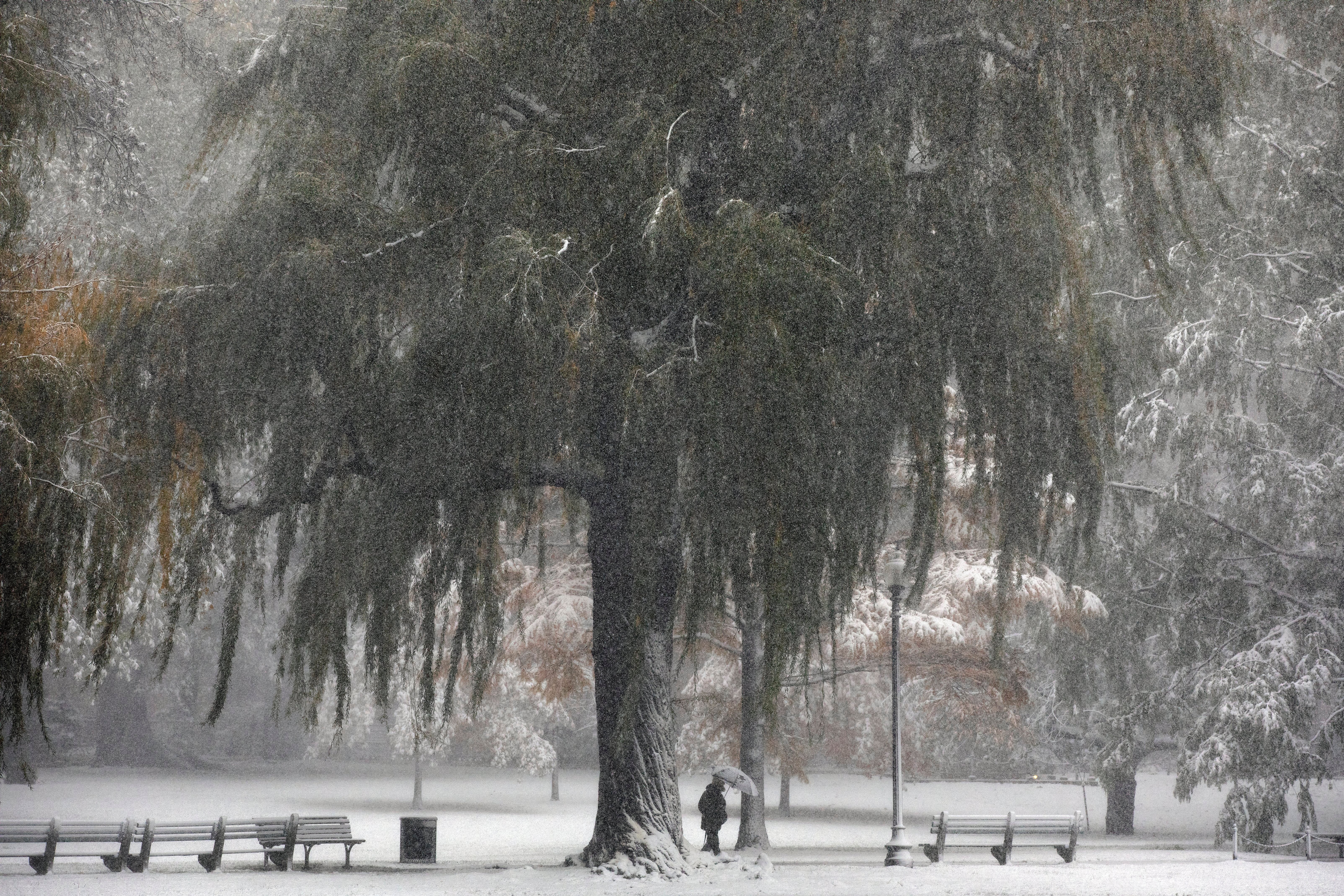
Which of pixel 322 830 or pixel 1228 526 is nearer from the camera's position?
pixel 322 830

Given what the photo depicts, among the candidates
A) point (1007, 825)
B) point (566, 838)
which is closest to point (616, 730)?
point (1007, 825)

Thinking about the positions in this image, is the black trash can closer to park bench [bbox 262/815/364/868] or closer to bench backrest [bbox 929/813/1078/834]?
park bench [bbox 262/815/364/868]

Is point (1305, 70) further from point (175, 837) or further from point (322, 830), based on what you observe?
point (175, 837)

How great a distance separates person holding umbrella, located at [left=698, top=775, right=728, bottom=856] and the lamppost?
6.37 ft

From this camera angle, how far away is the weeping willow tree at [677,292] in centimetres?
898

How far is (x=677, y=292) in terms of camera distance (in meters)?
10.1

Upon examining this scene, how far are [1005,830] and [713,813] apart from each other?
438cm

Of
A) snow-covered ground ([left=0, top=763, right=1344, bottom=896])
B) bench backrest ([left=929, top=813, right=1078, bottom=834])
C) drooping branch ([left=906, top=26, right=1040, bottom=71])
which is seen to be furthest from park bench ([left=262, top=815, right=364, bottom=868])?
drooping branch ([left=906, top=26, right=1040, bottom=71])

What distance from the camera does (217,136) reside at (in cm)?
1256

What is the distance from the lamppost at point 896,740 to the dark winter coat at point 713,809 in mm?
1933

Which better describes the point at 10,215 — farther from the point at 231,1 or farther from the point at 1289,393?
the point at 1289,393

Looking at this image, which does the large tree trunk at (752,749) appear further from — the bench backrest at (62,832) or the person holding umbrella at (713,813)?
the bench backrest at (62,832)

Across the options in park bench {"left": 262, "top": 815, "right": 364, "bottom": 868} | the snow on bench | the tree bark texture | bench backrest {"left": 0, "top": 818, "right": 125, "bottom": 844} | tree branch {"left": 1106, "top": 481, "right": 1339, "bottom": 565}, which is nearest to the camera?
bench backrest {"left": 0, "top": 818, "right": 125, "bottom": 844}

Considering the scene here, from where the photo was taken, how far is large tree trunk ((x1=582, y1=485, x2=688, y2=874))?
A: 1235cm
